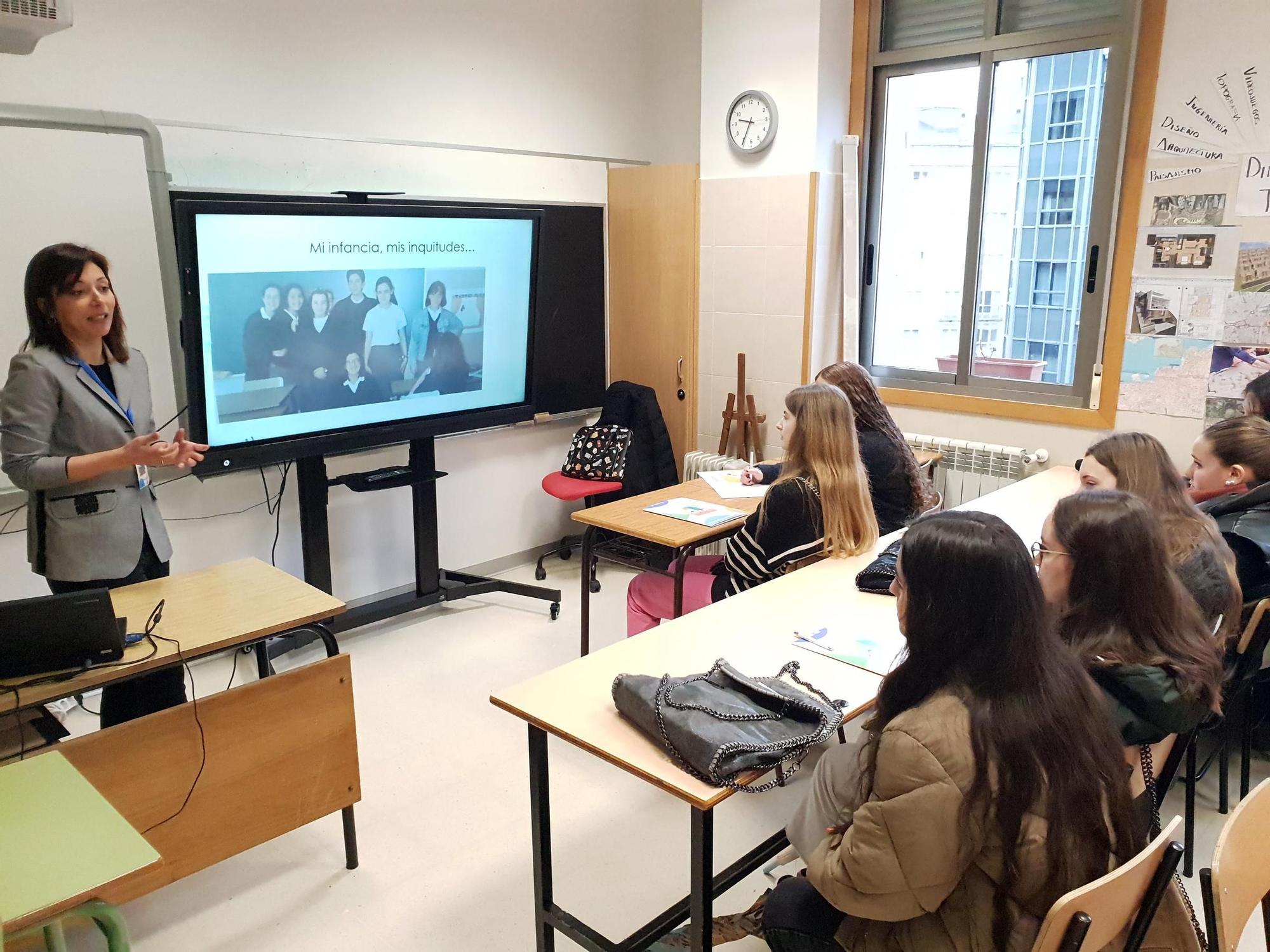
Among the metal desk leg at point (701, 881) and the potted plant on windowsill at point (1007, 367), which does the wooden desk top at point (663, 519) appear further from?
the potted plant on windowsill at point (1007, 367)

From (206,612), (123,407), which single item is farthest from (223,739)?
(123,407)

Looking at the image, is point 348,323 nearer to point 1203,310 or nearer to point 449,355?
point 449,355

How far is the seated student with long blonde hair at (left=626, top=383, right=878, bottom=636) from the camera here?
281cm

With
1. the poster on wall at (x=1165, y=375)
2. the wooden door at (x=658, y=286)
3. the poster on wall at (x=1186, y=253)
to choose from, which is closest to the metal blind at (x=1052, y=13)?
the poster on wall at (x=1186, y=253)

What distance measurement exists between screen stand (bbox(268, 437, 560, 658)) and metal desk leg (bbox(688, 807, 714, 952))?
7.98 ft

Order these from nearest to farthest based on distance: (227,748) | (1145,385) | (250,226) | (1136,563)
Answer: (1136,563)
(227,748)
(250,226)
(1145,385)

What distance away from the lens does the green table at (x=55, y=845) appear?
135 centimetres

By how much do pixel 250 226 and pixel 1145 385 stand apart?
12.0ft

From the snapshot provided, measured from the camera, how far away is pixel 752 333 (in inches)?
189

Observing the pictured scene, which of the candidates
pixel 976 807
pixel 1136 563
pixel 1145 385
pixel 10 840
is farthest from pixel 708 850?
pixel 1145 385

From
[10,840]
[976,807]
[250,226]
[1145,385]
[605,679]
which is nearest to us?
[976,807]

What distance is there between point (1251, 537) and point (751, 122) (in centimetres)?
307

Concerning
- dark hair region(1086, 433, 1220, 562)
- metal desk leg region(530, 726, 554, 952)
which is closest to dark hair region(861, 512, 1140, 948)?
metal desk leg region(530, 726, 554, 952)

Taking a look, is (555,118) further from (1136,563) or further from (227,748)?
(1136,563)
